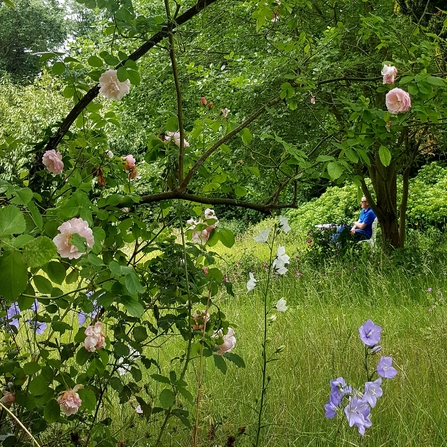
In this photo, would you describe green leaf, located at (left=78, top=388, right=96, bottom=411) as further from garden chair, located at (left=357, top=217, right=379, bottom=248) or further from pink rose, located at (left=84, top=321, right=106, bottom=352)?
garden chair, located at (left=357, top=217, right=379, bottom=248)

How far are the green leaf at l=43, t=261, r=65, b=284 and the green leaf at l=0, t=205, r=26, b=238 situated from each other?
0.32 meters

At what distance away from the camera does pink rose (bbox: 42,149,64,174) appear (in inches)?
60.8

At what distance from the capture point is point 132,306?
0.96 metres

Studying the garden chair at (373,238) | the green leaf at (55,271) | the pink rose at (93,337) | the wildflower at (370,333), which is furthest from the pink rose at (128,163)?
the garden chair at (373,238)

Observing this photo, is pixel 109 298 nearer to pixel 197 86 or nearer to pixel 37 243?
pixel 37 243

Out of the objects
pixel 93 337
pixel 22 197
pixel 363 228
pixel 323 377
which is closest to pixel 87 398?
pixel 93 337

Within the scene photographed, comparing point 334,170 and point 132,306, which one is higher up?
point 132,306

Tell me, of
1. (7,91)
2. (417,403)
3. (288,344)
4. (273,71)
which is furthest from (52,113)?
(417,403)

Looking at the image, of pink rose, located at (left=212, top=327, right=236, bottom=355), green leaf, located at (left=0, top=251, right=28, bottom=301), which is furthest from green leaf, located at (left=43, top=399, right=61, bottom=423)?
green leaf, located at (left=0, top=251, right=28, bottom=301)

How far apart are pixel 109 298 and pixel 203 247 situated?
50cm

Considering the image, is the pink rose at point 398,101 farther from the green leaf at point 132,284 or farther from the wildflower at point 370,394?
the green leaf at point 132,284

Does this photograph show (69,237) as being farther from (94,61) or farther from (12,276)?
(94,61)

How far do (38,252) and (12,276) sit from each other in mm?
43

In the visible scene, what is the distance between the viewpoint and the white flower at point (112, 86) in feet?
4.30
